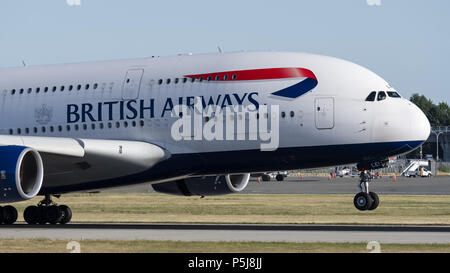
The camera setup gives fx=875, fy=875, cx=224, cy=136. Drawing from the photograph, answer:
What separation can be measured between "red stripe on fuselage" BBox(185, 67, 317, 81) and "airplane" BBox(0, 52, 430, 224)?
0.11 feet

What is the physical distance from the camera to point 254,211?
3747 cm

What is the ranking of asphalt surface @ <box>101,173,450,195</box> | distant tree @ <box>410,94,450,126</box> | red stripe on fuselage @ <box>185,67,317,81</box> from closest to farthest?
red stripe on fuselage @ <box>185,67,317,81</box> < asphalt surface @ <box>101,173,450,195</box> < distant tree @ <box>410,94,450,126</box>

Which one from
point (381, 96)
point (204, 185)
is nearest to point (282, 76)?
point (381, 96)

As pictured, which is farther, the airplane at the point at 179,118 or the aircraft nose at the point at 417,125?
the airplane at the point at 179,118

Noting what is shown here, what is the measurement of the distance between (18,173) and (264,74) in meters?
7.67

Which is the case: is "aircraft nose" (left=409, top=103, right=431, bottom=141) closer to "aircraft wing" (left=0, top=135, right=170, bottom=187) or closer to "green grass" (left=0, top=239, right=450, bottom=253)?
"green grass" (left=0, top=239, right=450, bottom=253)

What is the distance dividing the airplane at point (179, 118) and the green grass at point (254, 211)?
4360 millimetres

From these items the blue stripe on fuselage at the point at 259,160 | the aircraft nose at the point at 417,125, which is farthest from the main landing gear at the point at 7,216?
the aircraft nose at the point at 417,125

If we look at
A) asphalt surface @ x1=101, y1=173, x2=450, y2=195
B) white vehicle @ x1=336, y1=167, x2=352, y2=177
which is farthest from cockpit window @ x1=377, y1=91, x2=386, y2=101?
white vehicle @ x1=336, y1=167, x2=352, y2=177

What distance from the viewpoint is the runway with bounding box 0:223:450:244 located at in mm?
21391

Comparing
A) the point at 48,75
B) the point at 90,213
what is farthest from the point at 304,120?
the point at 90,213

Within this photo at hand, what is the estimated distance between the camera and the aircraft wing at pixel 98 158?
85.6 ft

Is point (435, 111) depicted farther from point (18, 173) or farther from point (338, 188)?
point (18, 173)

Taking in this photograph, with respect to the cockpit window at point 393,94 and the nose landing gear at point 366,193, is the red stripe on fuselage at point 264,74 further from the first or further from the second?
the nose landing gear at point 366,193
